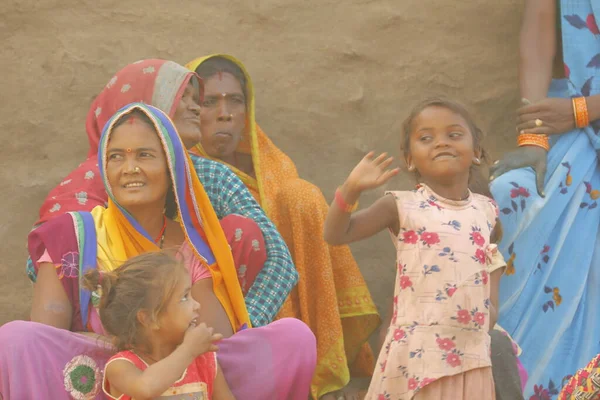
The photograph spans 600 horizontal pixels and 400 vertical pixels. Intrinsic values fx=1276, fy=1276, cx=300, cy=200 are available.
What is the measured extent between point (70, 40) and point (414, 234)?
2927mm

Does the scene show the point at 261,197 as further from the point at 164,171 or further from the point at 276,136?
the point at 164,171

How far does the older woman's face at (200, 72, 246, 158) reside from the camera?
6.57 meters

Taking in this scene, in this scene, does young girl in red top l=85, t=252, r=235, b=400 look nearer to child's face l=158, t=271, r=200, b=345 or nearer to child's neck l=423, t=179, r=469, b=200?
child's face l=158, t=271, r=200, b=345

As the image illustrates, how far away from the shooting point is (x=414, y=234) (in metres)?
4.88

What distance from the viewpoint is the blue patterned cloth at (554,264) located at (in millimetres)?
6066

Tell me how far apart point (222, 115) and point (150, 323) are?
2.32 meters

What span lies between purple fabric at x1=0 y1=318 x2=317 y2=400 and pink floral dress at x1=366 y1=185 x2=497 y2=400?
32 cm

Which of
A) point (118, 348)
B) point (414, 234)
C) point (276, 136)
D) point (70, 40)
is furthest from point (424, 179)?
point (70, 40)

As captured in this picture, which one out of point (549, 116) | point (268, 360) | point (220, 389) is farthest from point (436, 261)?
point (549, 116)

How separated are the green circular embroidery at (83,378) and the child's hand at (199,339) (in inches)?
17.3

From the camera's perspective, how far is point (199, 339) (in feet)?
14.3

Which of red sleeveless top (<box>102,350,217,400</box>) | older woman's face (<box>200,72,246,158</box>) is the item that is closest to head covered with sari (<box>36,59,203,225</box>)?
older woman's face (<box>200,72,246,158</box>)

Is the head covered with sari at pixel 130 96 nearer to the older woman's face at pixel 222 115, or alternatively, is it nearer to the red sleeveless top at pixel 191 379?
the older woman's face at pixel 222 115

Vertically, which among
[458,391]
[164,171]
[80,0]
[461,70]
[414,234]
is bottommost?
[458,391]
